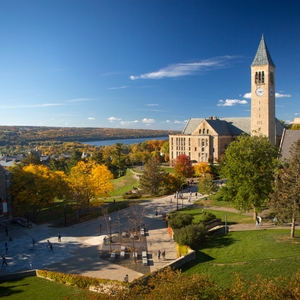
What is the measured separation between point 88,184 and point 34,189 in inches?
257

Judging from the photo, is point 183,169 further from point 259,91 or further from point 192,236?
point 192,236

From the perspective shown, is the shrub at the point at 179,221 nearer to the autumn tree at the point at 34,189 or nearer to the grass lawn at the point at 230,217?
the grass lawn at the point at 230,217

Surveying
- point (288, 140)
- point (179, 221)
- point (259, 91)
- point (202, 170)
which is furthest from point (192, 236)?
point (259, 91)

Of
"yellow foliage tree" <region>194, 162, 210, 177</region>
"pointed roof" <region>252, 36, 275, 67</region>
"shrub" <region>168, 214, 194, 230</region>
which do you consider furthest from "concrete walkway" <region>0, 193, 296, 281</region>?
"pointed roof" <region>252, 36, 275, 67</region>

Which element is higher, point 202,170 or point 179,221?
point 202,170

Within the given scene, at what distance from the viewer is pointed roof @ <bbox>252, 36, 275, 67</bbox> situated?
62062 millimetres

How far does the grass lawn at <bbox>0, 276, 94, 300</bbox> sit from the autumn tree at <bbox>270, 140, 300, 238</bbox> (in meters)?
15.8

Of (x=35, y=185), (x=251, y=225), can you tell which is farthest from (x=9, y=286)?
(x=251, y=225)

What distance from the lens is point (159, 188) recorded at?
51156 millimetres

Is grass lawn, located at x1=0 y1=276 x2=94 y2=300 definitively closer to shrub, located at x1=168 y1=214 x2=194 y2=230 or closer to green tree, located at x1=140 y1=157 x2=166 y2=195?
shrub, located at x1=168 y1=214 x2=194 y2=230

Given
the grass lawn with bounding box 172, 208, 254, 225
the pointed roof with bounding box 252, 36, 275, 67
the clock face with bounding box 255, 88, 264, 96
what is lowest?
the grass lawn with bounding box 172, 208, 254, 225

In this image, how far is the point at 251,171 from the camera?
30.6m

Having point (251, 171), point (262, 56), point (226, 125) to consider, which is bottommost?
point (251, 171)

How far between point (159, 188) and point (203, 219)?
62.9 ft
